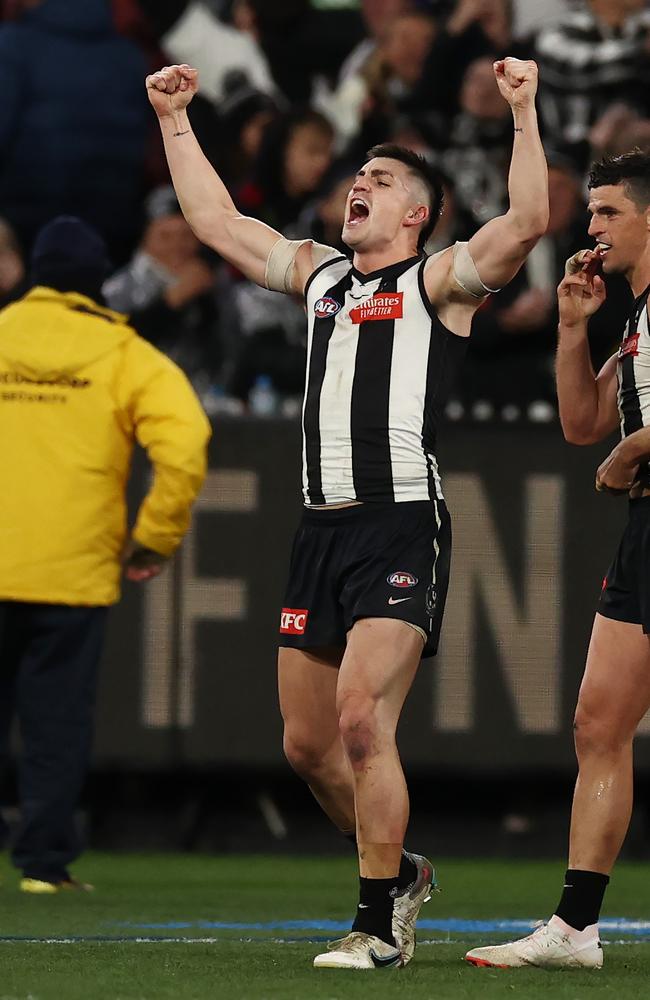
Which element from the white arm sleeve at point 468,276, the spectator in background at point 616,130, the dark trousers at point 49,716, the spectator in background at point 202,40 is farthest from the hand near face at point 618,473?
the spectator in background at point 202,40

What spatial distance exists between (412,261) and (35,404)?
227 centimetres

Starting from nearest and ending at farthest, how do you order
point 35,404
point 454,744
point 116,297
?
point 35,404 < point 454,744 < point 116,297

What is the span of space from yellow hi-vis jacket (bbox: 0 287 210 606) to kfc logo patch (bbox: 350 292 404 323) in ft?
6.65

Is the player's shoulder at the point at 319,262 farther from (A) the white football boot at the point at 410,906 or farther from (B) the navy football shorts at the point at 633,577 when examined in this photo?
(A) the white football boot at the point at 410,906

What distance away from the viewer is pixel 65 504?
700 cm

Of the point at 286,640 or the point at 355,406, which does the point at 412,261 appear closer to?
the point at 355,406

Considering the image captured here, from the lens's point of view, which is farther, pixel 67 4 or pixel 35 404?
pixel 67 4

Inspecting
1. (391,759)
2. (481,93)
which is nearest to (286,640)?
(391,759)

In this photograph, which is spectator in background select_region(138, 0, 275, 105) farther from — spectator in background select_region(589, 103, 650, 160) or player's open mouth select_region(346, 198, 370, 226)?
player's open mouth select_region(346, 198, 370, 226)

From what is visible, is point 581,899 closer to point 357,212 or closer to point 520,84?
point 357,212

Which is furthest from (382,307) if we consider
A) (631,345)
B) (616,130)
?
(616,130)

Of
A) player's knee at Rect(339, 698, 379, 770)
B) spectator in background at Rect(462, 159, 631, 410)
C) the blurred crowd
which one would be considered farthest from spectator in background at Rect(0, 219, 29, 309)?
player's knee at Rect(339, 698, 379, 770)

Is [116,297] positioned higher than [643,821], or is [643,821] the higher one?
[116,297]

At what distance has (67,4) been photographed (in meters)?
10.5
